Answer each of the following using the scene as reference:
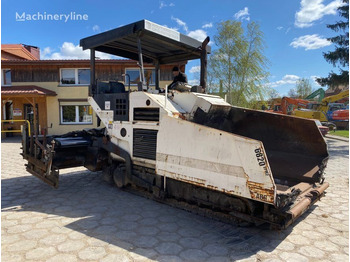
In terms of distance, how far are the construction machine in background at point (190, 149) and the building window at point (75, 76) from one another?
12054 millimetres

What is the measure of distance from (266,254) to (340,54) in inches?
533

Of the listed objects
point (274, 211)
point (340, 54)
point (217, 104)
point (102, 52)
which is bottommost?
point (274, 211)

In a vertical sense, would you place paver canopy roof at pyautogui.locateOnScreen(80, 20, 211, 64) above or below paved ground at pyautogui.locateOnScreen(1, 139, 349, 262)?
above

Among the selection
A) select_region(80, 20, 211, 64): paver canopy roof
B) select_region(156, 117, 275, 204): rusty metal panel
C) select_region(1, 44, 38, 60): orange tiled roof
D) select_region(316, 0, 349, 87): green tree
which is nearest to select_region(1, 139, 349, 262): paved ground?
select_region(156, 117, 275, 204): rusty metal panel

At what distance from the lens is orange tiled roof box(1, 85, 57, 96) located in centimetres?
1446

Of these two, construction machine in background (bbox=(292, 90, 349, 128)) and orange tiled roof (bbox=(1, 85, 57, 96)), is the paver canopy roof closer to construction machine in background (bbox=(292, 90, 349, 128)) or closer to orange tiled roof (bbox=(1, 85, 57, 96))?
orange tiled roof (bbox=(1, 85, 57, 96))

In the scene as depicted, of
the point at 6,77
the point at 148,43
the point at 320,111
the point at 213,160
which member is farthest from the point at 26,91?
the point at 320,111

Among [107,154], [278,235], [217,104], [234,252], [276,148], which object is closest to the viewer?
[234,252]

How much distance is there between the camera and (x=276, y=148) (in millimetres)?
4324

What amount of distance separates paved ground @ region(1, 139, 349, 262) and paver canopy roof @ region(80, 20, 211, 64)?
112 inches

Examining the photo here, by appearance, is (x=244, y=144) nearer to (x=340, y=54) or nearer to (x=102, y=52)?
(x=102, y=52)

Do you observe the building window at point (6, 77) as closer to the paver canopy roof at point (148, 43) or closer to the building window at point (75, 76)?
the building window at point (75, 76)

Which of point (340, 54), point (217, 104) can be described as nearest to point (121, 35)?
point (217, 104)

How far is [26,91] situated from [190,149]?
1467 cm
